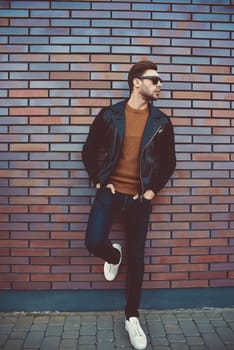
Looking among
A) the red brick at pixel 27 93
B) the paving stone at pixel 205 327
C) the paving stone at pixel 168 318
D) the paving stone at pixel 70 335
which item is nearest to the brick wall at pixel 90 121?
the red brick at pixel 27 93

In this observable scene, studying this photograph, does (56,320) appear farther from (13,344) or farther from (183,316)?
(183,316)

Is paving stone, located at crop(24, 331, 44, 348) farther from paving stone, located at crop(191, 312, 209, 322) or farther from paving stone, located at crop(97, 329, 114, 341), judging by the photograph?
paving stone, located at crop(191, 312, 209, 322)

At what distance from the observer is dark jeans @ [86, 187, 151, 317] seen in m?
2.98

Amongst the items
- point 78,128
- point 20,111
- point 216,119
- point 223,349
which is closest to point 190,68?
point 216,119

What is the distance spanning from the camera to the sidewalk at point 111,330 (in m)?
2.83

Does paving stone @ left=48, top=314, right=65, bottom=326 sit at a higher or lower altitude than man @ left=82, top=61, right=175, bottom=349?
lower

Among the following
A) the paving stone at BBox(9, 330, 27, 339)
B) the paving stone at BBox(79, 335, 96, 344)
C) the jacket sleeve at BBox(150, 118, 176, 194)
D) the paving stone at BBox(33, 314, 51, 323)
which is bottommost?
the paving stone at BBox(33, 314, 51, 323)

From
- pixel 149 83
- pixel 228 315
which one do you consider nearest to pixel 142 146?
pixel 149 83

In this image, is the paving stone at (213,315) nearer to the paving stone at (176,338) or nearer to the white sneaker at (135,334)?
the paving stone at (176,338)

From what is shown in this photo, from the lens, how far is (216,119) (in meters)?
3.45

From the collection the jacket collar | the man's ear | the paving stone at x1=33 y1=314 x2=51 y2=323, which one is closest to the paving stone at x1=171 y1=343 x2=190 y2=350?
the paving stone at x1=33 y1=314 x2=51 y2=323

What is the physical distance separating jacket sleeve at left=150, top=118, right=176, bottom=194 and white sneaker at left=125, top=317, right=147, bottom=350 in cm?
111

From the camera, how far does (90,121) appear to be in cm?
338

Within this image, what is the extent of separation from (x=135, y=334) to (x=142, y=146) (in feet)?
4.90
